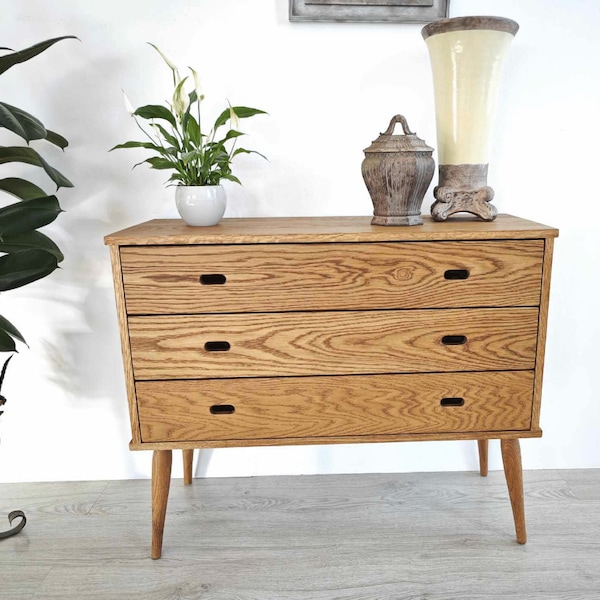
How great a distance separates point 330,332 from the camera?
1.21 meters

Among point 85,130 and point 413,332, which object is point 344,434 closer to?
point 413,332

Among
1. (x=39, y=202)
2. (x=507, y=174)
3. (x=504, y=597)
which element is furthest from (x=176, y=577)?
(x=507, y=174)

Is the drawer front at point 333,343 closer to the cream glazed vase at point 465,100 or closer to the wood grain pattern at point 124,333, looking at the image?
the wood grain pattern at point 124,333

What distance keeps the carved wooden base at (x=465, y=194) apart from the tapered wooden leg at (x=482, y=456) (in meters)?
0.74

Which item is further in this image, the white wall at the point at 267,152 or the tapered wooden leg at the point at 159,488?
the white wall at the point at 267,152

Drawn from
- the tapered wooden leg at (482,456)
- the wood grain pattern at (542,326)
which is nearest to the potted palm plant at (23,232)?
the wood grain pattern at (542,326)

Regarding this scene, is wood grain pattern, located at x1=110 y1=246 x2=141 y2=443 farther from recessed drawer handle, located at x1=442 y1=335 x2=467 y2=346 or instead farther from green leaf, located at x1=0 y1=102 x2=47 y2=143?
recessed drawer handle, located at x1=442 y1=335 x2=467 y2=346

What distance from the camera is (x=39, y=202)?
48.3 inches

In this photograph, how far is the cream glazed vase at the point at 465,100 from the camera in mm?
Result: 1226

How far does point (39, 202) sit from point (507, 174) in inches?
50.1

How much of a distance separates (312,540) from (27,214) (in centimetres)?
110

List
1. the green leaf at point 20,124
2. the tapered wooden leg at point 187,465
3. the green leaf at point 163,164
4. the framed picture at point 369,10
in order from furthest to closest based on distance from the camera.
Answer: the tapered wooden leg at point 187,465
the framed picture at point 369,10
the green leaf at point 163,164
the green leaf at point 20,124

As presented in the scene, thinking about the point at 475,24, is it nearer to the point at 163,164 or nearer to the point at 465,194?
the point at 465,194

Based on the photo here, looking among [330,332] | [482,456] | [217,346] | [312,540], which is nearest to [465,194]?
[330,332]
